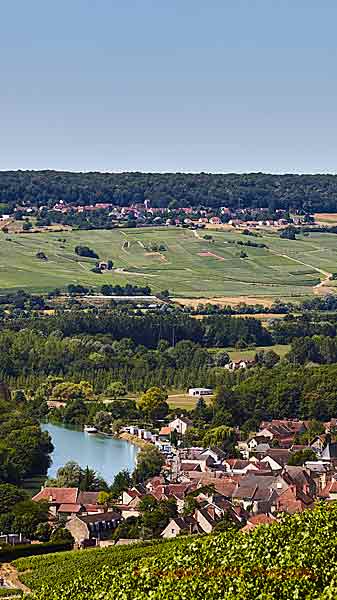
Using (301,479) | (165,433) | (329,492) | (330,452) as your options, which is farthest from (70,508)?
(165,433)

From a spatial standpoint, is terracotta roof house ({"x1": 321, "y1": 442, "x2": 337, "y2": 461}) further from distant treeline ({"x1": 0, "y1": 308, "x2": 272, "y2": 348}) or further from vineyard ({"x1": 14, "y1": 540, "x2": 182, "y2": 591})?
distant treeline ({"x1": 0, "y1": 308, "x2": 272, "y2": 348})

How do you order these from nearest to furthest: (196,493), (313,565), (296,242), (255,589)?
(255,589), (313,565), (196,493), (296,242)

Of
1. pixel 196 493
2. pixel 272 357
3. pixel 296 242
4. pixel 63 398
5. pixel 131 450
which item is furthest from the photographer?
pixel 296 242

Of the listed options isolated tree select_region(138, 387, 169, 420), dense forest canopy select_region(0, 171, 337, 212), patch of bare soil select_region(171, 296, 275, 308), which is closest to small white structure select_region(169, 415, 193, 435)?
isolated tree select_region(138, 387, 169, 420)

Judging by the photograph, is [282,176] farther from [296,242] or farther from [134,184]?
[296,242]

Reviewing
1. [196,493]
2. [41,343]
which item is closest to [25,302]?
[41,343]
